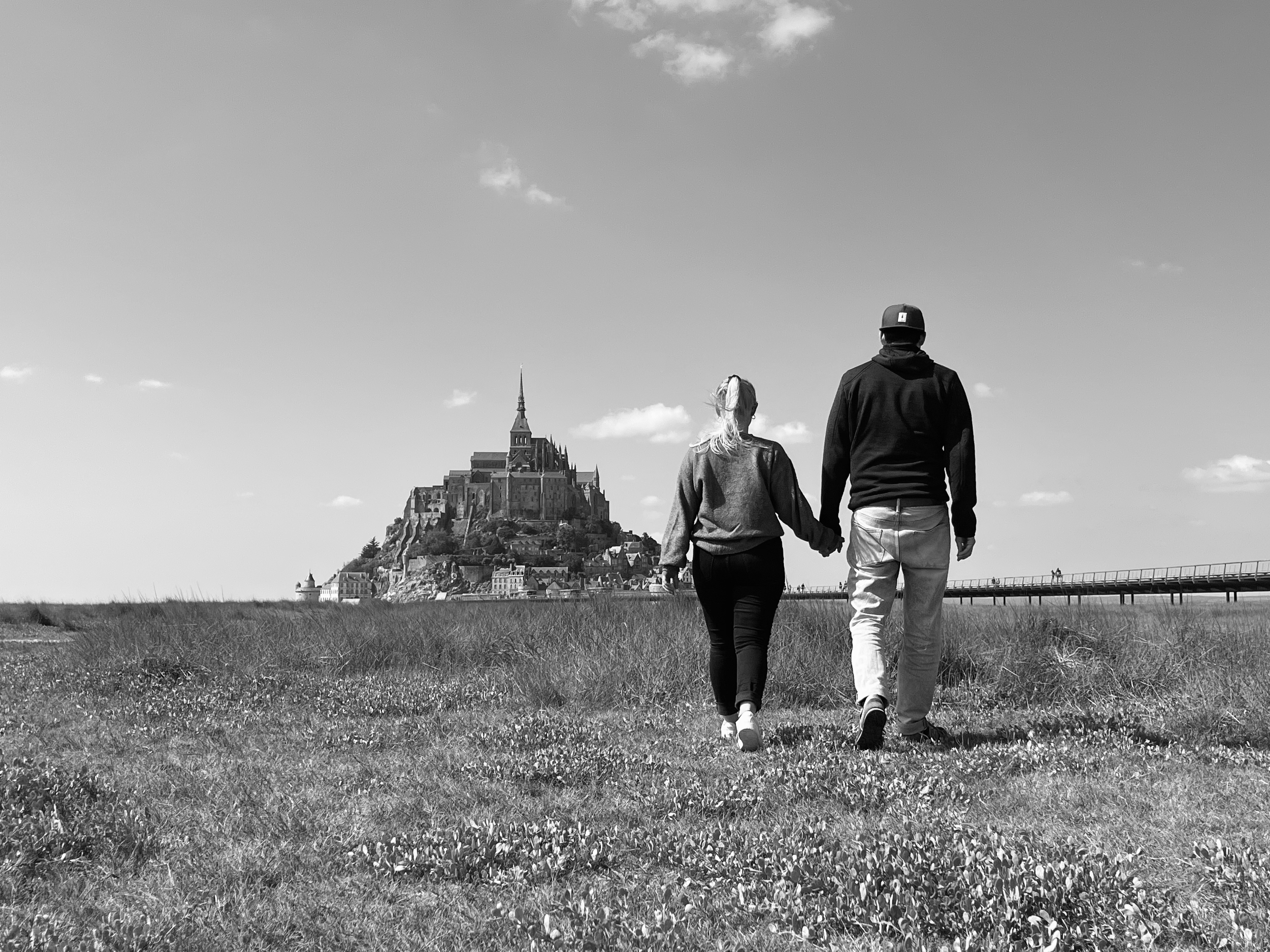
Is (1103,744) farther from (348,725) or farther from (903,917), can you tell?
(348,725)

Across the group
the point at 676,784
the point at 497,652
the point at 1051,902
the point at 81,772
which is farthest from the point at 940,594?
the point at 497,652

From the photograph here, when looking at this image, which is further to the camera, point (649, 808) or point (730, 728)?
point (730, 728)

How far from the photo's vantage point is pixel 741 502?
20.3 feet

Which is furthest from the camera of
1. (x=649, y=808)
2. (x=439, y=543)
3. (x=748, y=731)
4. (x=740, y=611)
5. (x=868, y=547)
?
(x=439, y=543)

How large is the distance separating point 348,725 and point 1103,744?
17.7 ft

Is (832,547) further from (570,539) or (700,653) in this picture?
(570,539)

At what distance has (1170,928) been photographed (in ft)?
9.21

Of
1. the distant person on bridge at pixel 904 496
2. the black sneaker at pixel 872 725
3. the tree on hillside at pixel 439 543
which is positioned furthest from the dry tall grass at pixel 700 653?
the tree on hillside at pixel 439 543

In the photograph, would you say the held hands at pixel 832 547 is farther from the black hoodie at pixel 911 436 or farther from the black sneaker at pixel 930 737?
the black sneaker at pixel 930 737

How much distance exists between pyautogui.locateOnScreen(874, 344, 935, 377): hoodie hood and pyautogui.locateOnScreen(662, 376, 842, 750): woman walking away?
0.91 metres

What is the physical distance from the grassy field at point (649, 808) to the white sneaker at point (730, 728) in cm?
13

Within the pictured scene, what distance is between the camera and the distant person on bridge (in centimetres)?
593

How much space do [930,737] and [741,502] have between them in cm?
202

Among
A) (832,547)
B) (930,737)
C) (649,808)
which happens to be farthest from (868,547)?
(649,808)
